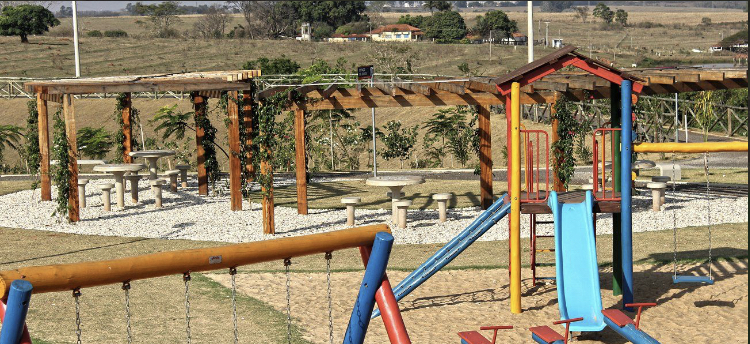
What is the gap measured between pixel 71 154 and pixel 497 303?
8.89 meters

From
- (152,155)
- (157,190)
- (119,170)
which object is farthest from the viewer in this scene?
(152,155)

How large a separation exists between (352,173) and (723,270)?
46.1 ft

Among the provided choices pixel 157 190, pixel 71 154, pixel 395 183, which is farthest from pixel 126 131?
pixel 395 183

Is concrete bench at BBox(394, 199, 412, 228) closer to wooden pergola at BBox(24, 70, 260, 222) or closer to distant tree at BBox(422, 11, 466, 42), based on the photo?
wooden pergola at BBox(24, 70, 260, 222)

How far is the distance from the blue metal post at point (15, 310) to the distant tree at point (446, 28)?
234ft

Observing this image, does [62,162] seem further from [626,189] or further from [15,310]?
[15,310]

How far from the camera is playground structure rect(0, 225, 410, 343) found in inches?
174

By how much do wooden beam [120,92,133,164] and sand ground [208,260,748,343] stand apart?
8814 millimetres

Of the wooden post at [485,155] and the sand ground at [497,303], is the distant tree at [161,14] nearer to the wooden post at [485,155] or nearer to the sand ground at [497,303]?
the wooden post at [485,155]

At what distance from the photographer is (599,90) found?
15383mm

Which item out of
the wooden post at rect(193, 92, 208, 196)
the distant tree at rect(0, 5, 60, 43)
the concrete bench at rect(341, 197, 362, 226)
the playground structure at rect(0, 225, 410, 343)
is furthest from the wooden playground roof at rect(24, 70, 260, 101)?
the distant tree at rect(0, 5, 60, 43)

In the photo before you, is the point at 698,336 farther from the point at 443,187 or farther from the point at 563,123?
the point at 443,187

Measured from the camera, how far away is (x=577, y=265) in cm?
950

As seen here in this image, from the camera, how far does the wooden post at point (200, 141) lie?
19.5m
